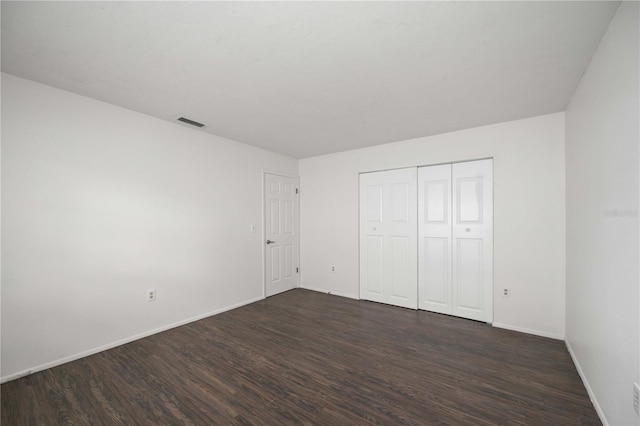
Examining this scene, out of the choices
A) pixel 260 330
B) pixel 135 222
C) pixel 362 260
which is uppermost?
pixel 135 222

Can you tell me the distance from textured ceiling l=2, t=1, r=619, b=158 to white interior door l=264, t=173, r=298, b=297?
5.89 ft

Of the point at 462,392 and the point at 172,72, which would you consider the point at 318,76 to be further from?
the point at 462,392

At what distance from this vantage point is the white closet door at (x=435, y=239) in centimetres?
350

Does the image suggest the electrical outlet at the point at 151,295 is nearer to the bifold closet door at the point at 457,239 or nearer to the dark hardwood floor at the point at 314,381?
the dark hardwood floor at the point at 314,381

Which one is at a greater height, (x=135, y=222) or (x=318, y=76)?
(x=318, y=76)

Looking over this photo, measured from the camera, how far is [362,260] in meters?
4.26

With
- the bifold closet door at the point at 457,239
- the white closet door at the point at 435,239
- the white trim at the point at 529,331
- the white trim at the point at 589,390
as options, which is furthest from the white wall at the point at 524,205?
the white trim at the point at 589,390

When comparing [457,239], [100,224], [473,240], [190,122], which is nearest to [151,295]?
[100,224]

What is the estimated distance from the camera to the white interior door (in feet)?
14.3

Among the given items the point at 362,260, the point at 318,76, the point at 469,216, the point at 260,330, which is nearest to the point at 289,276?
the point at 362,260

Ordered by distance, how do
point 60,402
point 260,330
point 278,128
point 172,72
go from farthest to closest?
point 278,128 → point 260,330 → point 172,72 → point 60,402

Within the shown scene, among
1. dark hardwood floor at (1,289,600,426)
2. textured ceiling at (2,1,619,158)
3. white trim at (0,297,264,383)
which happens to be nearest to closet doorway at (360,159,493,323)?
dark hardwood floor at (1,289,600,426)

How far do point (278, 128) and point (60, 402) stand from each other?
10.4ft

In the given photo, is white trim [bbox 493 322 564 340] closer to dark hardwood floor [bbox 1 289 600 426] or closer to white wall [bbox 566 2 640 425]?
dark hardwood floor [bbox 1 289 600 426]
